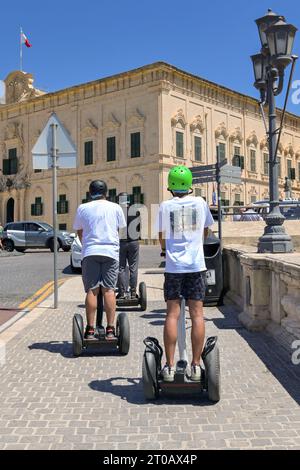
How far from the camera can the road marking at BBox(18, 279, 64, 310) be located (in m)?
9.05

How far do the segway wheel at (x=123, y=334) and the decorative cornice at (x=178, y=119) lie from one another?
3305 cm

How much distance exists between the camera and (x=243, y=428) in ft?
11.2

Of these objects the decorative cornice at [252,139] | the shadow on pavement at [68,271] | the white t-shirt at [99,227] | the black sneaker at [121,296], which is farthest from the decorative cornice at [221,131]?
the white t-shirt at [99,227]

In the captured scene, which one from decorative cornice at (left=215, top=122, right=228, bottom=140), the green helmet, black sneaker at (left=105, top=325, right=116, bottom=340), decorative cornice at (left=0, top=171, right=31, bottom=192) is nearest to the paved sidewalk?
black sneaker at (left=105, top=325, right=116, bottom=340)

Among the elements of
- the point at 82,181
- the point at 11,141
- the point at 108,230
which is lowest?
the point at 108,230

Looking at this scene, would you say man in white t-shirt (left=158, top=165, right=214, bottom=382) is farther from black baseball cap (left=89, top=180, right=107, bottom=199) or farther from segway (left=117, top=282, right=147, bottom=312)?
segway (left=117, top=282, right=147, bottom=312)

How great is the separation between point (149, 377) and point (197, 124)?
121ft

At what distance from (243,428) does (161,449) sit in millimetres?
640

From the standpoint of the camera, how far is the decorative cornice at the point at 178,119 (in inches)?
1465

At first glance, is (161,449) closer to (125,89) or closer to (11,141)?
(125,89)

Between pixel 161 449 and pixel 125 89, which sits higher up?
pixel 125 89

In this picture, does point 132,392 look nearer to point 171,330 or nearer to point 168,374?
point 168,374

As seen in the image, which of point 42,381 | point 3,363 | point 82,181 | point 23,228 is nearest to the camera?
point 42,381
